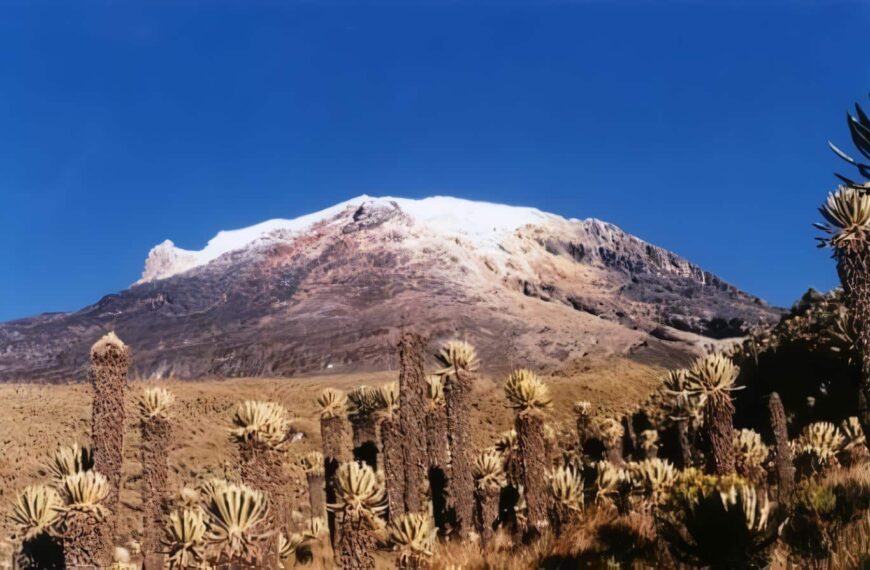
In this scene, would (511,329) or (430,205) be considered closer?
(511,329)

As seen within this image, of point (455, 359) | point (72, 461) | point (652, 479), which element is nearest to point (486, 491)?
point (455, 359)

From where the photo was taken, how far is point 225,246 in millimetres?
125812

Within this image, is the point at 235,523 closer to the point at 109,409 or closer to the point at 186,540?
the point at 186,540

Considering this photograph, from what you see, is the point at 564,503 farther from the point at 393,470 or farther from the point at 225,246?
the point at 225,246

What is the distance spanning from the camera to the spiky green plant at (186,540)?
9.48 meters

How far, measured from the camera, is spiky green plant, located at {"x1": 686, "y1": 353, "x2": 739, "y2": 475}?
10.2 m

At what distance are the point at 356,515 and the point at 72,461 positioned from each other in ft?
20.5

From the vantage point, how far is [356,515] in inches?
329

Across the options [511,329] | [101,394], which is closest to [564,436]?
[101,394]

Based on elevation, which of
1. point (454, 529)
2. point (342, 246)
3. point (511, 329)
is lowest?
point (454, 529)

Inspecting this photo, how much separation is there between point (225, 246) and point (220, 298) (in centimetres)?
3304

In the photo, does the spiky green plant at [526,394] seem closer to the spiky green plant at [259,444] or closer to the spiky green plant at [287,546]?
the spiky green plant at [259,444]

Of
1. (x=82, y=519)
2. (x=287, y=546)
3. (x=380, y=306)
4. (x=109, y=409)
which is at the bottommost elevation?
(x=287, y=546)

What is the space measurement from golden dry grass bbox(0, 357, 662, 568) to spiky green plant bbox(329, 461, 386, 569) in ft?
39.3
